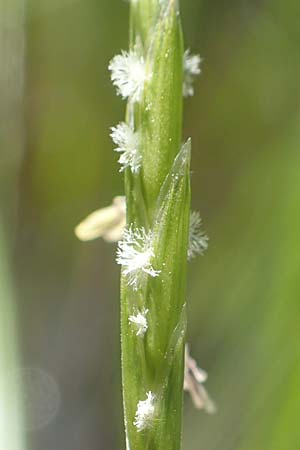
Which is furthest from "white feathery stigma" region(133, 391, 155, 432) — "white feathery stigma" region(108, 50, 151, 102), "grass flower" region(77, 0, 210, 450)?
"white feathery stigma" region(108, 50, 151, 102)

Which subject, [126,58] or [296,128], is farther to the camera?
[296,128]

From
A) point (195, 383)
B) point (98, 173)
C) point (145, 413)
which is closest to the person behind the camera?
point (145, 413)

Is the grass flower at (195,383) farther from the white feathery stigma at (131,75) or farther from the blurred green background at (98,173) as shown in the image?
the blurred green background at (98,173)

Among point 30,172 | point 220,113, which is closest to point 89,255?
point 30,172

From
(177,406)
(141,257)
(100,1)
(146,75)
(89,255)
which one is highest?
(100,1)

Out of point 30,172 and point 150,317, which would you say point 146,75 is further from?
point 30,172

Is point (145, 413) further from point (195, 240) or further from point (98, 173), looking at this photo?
point (98, 173)

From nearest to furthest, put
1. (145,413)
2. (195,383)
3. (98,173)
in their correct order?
(145,413), (195,383), (98,173)

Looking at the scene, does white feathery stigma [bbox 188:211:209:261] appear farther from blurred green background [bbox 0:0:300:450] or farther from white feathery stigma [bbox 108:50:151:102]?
blurred green background [bbox 0:0:300:450]

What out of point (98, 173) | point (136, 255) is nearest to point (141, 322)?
point (136, 255)
